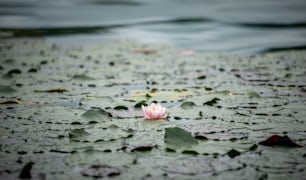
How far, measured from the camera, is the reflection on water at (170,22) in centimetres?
477

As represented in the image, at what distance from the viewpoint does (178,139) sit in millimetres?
1363

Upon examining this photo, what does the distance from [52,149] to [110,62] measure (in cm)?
226

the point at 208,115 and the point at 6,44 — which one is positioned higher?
the point at 6,44

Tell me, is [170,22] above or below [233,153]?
above

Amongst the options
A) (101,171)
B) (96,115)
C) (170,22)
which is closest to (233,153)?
(101,171)

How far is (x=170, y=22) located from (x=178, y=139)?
5.08m

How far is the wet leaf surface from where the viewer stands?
1.18 metres

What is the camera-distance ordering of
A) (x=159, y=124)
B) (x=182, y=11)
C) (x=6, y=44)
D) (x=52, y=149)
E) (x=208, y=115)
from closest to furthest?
(x=52, y=149) < (x=159, y=124) < (x=208, y=115) < (x=6, y=44) < (x=182, y=11)

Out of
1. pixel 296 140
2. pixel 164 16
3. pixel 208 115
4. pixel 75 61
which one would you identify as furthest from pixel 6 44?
pixel 296 140

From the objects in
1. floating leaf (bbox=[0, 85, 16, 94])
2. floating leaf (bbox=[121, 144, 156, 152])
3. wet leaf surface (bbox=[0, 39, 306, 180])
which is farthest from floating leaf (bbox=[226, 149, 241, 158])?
floating leaf (bbox=[0, 85, 16, 94])

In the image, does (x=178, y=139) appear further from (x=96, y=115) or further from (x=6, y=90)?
(x=6, y=90)

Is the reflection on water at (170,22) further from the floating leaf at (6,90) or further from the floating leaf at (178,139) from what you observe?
the floating leaf at (178,139)

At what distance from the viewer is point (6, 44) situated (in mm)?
4816

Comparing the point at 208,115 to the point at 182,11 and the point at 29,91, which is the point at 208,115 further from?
the point at 182,11
